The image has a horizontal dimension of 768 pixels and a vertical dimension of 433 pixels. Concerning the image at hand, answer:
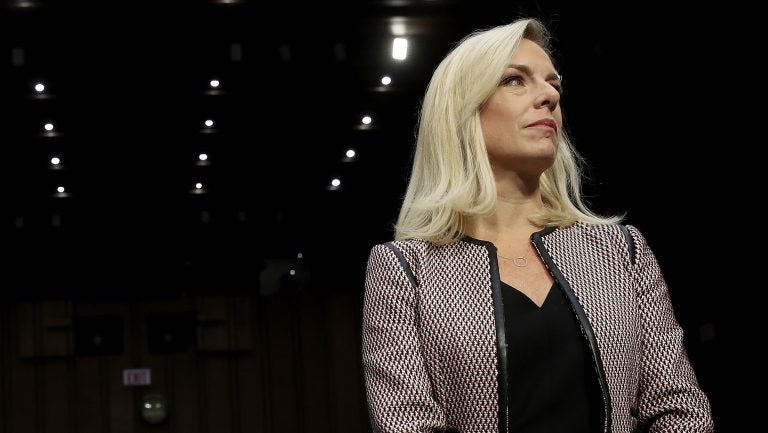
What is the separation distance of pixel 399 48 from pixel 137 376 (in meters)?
6.11

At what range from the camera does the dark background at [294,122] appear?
8.16m

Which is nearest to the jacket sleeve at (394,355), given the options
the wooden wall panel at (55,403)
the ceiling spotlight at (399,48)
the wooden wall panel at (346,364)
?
the ceiling spotlight at (399,48)

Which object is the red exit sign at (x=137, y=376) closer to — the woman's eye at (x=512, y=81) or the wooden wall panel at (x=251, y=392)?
the wooden wall panel at (x=251, y=392)

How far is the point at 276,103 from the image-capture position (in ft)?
31.6

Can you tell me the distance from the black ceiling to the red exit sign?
107 centimetres

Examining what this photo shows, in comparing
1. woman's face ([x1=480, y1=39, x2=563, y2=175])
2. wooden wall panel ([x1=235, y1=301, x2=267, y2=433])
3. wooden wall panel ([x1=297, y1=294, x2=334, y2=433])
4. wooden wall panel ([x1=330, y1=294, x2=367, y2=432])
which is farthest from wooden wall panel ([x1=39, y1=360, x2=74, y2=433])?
woman's face ([x1=480, y1=39, x2=563, y2=175])

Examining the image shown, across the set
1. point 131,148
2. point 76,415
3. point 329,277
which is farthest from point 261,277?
point 131,148

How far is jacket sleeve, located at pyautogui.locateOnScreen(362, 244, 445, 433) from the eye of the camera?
168 centimetres

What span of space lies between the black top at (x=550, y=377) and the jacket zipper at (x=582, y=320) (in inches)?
0.5

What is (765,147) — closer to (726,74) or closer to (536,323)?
(726,74)

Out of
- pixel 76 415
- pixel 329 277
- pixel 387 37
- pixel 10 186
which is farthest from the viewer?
pixel 329 277

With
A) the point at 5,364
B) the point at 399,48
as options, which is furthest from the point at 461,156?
the point at 5,364

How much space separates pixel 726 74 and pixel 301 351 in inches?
283

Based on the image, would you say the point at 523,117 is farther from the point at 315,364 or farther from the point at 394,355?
the point at 315,364
